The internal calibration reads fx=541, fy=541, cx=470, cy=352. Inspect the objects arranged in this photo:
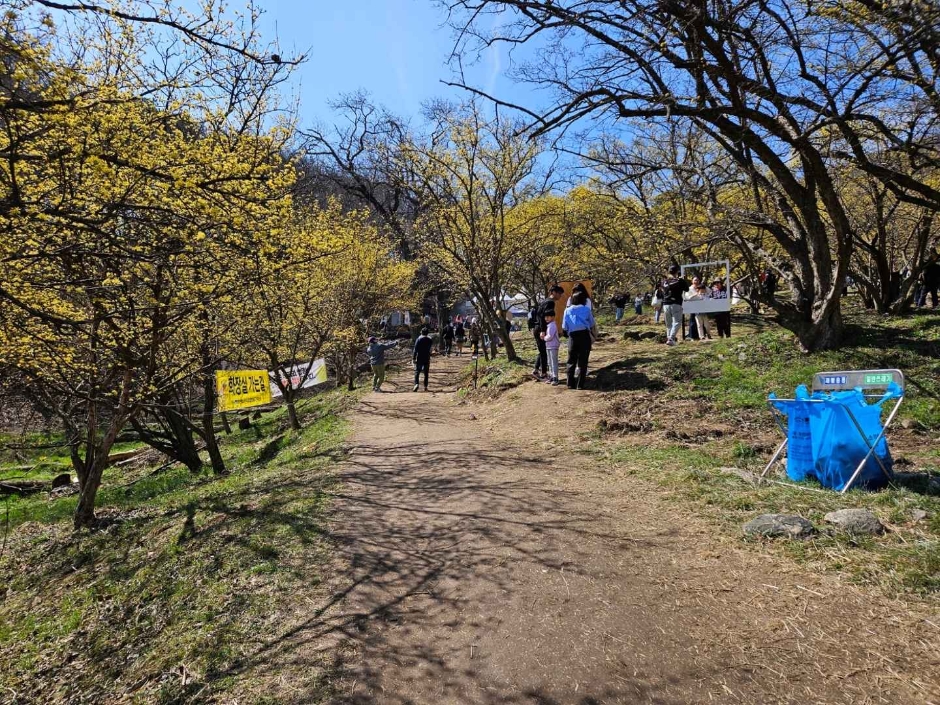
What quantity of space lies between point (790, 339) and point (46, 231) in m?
10.1

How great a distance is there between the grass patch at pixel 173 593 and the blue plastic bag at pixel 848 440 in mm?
4176

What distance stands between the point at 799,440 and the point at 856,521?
1.19 m

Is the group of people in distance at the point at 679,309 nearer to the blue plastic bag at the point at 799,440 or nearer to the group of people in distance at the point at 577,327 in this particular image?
the group of people in distance at the point at 577,327

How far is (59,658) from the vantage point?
15.1 ft

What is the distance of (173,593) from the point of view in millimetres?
4984

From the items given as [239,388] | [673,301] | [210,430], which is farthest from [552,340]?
[210,430]

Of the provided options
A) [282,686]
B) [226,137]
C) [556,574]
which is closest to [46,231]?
[226,137]

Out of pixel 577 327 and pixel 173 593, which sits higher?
pixel 577 327

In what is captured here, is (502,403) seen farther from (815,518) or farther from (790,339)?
(815,518)

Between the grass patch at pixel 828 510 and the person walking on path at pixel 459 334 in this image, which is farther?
the person walking on path at pixel 459 334

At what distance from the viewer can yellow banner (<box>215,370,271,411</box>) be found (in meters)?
11.1

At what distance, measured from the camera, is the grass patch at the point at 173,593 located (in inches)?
138

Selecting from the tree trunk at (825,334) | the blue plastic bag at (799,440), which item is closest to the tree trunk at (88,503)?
the blue plastic bag at (799,440)

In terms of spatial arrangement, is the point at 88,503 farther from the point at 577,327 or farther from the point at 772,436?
the point at 772,436
